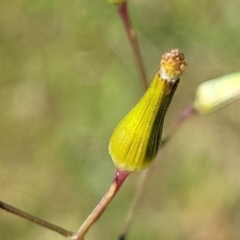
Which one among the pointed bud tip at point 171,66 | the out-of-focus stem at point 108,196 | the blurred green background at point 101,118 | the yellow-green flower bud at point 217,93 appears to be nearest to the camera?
the pointed bud tip at point 171,66

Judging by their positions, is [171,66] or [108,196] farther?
[108,196]

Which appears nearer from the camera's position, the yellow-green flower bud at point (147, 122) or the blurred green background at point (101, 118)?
the yellow-green flower bud at point (147, 122)

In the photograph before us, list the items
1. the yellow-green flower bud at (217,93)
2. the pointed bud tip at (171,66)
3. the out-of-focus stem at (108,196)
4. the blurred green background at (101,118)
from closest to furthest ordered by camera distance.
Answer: the pointed bud tip at (171,66)
the out-of-focus stem at (108,196)
the yellow-green flower bud at (217,93)
the blurred green background at (101,118)

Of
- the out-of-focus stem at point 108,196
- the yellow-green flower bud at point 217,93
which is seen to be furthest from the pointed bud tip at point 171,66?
the yellow-green flower bud at point 217,93

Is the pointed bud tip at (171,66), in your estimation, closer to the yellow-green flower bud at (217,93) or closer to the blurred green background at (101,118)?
the yellow-green flower bud at (217,93)

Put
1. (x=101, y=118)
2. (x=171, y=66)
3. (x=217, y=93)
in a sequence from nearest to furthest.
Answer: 1. (x=171, y=66)
2. (x=217, y=93)
3. (x=101, y=118)

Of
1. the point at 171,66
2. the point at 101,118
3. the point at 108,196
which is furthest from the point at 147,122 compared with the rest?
the point at 101,118

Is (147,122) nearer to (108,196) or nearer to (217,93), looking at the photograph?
(108,196)
